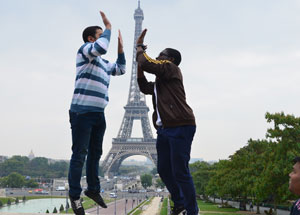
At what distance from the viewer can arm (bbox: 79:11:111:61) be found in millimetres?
4484

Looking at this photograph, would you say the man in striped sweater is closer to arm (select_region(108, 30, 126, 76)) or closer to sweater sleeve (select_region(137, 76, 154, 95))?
arm (select_region(108, 30, 126, 76))

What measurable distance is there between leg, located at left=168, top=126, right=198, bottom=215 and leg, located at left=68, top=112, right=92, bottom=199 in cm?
111

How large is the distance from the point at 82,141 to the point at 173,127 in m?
1.17

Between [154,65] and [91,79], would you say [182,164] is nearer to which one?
[154,65]

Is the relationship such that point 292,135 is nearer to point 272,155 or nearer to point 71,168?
point 272,155

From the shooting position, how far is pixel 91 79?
4727 mm

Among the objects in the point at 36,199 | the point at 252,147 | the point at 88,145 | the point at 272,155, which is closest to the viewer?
the point at 88,145

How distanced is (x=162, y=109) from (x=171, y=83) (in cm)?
35

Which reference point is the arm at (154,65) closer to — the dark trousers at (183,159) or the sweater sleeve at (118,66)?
A: the dark trousers at (183,159)

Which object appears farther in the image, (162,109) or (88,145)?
(88,145)

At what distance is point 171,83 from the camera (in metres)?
4.48

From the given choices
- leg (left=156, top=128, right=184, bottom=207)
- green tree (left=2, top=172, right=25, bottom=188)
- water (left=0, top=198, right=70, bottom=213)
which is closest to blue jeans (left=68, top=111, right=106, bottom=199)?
leg (left=156, top=128, right=184, bottom=207)

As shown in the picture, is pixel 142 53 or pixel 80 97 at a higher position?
pixel 142 53

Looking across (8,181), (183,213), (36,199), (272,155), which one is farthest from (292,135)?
(8,181)
